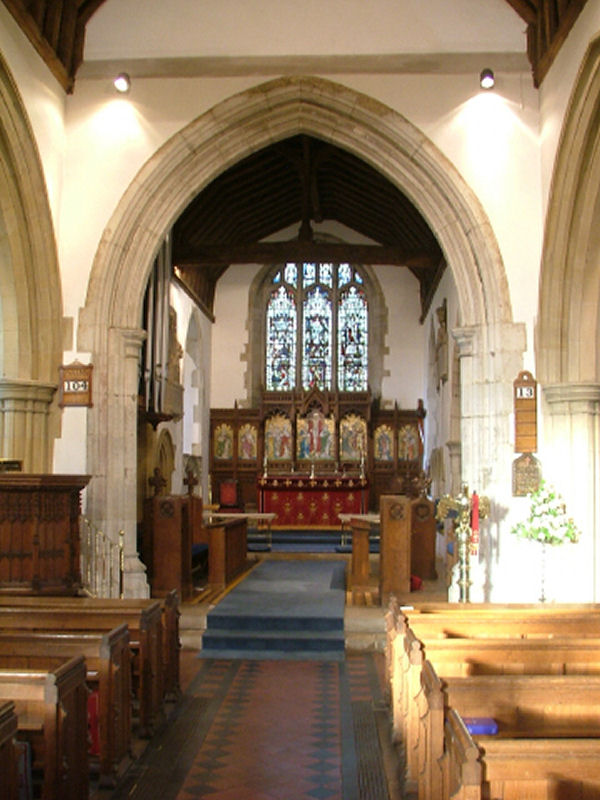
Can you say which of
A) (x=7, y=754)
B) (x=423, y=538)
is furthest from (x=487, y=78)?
(x=7, y=754)

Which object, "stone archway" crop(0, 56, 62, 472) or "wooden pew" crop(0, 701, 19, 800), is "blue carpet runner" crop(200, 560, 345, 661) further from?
"wooden pew" crop(0, 701, 19, 800)

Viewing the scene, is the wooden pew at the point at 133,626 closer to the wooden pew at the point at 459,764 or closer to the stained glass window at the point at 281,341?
the wooden pew at the point at 459,764

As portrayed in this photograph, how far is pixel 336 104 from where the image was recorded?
8445 millimetres

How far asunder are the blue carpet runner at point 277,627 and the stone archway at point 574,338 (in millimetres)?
2195

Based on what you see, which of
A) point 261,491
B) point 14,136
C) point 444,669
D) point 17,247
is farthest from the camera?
point 261,491

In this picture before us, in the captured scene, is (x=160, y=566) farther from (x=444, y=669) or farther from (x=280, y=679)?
(x=444, y=669)

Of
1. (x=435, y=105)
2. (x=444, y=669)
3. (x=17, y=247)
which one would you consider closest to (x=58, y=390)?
(x=17, y=247)

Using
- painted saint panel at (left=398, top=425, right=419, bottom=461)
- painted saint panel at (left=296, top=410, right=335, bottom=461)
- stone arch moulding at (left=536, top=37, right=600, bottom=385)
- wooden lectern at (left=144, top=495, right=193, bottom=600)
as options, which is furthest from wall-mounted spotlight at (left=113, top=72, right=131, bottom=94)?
painted saint panel at (left=398, top=425, right=419, bottom=461)

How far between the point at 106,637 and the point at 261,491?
1128 centimetres

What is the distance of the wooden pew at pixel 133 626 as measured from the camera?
4547mm

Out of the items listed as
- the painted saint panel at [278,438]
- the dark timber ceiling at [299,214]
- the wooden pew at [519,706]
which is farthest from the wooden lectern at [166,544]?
the painted saint panel at [278,438]

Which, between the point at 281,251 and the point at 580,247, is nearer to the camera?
the point at 580,247

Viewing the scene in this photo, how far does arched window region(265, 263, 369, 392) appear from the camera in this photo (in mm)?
17031

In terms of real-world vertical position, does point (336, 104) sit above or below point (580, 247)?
above
